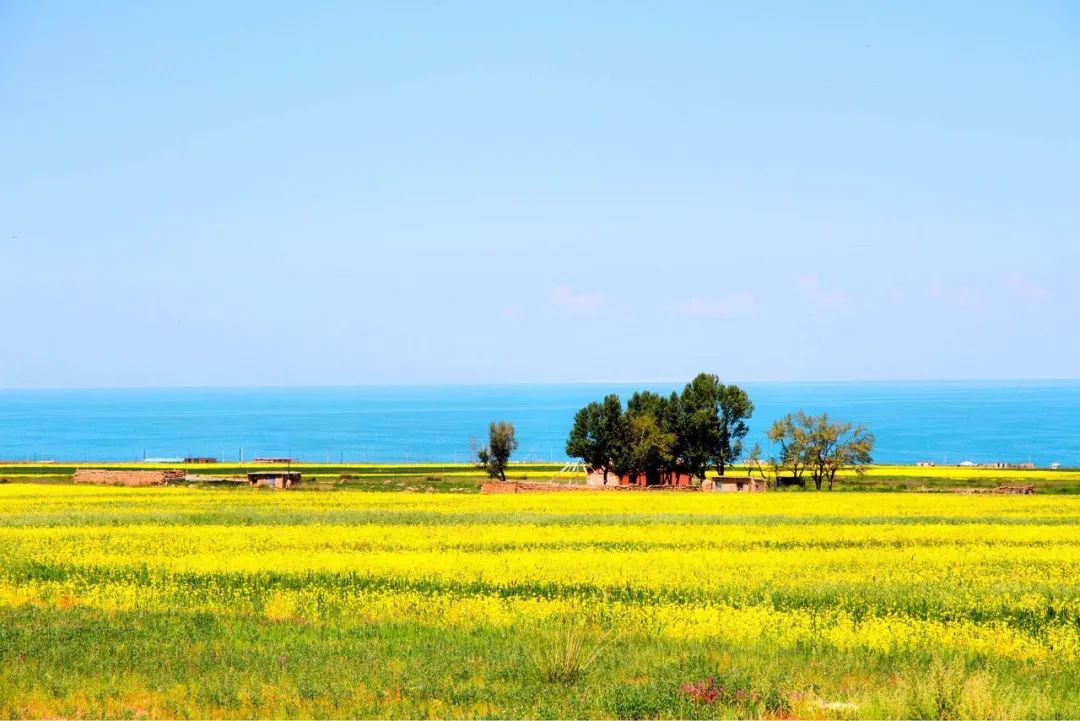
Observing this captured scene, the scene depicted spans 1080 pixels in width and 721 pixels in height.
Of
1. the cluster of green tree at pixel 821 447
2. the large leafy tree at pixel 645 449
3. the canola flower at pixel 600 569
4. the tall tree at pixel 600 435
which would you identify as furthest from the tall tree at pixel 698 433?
the canola flower at pixel 600 569

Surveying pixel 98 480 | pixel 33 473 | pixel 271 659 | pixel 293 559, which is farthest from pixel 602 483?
pixel 271 659

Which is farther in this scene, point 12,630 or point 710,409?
point 710,409

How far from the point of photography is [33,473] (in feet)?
315

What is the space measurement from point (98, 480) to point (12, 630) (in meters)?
60.1

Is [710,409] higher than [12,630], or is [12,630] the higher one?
[710,409]

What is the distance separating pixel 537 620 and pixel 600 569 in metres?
7.92

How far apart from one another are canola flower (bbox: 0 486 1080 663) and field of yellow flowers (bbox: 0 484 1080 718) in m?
0.13

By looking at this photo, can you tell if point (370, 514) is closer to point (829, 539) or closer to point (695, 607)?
point (829, 539)

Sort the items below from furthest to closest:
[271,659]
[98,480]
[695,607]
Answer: [98,480] < [695,607] < [271,659]

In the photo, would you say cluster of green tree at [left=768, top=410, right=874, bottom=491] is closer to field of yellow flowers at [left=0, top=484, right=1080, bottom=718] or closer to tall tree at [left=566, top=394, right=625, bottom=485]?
tall tree at [left=566, top=394, right=625, bottom=485]

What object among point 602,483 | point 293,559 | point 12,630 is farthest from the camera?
point 602,483

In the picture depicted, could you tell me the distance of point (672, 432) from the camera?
95.2 metres

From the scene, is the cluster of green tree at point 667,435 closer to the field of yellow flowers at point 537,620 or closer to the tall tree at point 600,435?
the tall tree at point 600,435

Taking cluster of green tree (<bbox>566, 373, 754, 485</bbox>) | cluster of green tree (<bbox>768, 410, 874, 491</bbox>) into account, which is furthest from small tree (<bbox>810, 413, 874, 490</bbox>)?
cluster of green tree (<bbox>566, 373, 754, 485</bbox>)
